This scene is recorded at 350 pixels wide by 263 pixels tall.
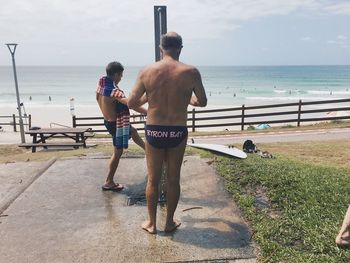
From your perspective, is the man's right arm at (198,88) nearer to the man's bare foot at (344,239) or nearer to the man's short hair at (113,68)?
the man's short hair at (113,68)

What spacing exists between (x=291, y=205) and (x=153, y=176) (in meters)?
1.71

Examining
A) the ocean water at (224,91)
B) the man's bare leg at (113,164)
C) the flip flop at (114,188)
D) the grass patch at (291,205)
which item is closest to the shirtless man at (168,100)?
the grass patch at (291,205)

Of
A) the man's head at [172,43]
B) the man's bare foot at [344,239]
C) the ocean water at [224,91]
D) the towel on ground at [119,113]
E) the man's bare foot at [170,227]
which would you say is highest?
the man's head at [172,43]

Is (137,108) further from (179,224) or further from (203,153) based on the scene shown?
(203,153)

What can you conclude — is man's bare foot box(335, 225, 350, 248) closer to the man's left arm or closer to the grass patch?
the grass patch

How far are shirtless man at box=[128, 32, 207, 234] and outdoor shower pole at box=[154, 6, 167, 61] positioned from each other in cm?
112

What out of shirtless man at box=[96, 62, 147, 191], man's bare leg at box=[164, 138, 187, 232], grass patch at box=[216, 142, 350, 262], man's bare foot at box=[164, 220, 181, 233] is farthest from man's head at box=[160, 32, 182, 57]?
grass patch at box=[216, 142, 350, 262]

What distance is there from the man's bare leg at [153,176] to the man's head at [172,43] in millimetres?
876

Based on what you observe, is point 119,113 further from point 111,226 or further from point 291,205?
point 291,205

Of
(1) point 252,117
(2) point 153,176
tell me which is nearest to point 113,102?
(2) point 153,176

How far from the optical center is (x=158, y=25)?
4.28m

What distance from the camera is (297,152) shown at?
26.6 feet

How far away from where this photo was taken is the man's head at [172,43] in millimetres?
3133

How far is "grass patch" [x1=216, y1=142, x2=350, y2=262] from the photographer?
3.06 m
